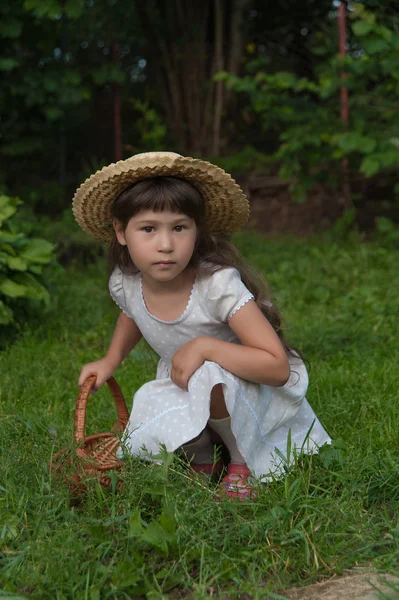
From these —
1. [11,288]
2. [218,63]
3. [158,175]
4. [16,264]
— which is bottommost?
[11,288]

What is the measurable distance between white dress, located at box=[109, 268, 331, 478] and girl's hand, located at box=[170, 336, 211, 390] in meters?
0.02

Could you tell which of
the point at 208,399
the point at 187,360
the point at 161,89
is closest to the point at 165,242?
the point at 187,360

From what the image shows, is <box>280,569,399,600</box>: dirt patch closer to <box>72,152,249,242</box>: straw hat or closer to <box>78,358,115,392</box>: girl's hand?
<box>78,358,115,392</box>: girl's hand

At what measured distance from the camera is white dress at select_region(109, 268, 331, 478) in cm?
226

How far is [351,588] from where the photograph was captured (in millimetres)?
1752

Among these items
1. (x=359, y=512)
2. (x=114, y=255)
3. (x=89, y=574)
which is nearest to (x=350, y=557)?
(x=359, y=512)

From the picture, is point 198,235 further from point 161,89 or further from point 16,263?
point 161,89

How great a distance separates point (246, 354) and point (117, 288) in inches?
23.5

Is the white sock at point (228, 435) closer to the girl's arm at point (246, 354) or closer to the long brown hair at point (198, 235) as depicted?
the girl's arm at point (246, 354)

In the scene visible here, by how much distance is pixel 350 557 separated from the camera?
187 cm

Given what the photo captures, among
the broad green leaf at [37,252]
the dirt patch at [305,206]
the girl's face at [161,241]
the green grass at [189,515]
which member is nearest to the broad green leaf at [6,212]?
the broad green leaf at [37,252]

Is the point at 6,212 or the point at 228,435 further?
the point at 6,212

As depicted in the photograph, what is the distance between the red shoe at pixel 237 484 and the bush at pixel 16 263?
1.85 m

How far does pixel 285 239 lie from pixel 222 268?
469cm
